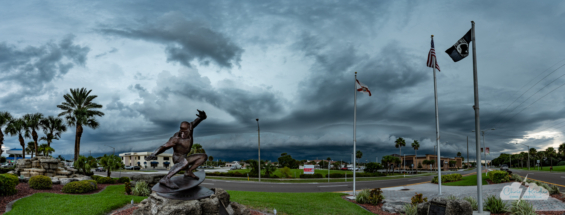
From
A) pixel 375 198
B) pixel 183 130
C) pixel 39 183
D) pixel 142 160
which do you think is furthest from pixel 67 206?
pixel 142 160

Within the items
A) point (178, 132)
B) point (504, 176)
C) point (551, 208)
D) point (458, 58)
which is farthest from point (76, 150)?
point (504, 176)

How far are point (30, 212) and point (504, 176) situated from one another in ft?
115

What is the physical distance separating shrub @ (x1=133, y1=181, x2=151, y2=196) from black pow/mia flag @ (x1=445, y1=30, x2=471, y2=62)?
17.9 m

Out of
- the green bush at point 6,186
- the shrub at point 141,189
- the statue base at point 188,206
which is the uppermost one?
the statue base at point 188,206

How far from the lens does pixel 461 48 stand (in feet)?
44.9

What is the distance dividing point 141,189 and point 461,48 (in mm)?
18618

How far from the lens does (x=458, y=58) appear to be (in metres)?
13.7

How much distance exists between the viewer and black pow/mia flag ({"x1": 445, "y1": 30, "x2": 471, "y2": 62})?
13.6 meters

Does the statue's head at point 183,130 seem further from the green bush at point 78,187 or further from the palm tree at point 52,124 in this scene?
the palm tree at point 52,124

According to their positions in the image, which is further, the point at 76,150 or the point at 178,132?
the point at 76,150

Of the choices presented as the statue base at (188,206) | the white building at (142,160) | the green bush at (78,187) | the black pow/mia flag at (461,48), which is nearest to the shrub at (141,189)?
the green bush at (78,187)

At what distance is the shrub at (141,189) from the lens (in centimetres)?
1752

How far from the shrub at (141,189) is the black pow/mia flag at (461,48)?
58.6ft

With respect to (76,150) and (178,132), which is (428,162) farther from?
(178,132)
